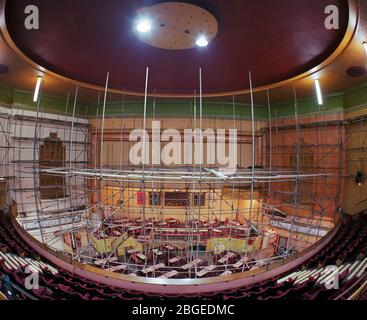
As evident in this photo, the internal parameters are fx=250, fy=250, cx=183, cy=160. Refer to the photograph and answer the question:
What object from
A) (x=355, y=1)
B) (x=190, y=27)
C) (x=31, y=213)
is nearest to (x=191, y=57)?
(x=190, y=27)

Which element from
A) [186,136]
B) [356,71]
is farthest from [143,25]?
[186,136]

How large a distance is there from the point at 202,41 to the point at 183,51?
1.85 ft

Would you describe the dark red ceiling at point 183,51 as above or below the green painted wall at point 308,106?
above

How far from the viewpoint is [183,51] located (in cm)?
489

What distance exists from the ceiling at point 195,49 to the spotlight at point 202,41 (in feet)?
0.56

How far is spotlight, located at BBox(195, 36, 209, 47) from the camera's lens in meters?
4.37

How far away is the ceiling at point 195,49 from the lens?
12.0ft

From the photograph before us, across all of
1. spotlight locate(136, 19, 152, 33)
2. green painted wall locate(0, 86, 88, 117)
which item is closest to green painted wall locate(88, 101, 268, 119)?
green painted wall locate(0, 86, 88, 117)

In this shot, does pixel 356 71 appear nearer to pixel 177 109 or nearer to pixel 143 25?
pixel 143 25

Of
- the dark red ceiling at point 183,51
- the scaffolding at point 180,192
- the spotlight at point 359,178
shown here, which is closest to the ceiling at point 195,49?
the dark red ceiling at point 183,51

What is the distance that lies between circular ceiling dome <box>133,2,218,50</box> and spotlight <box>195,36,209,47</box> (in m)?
0.04

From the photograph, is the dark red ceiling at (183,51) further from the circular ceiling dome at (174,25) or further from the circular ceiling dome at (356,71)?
the circular ceiling dome at (356,71)

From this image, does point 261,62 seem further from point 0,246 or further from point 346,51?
point 0,246

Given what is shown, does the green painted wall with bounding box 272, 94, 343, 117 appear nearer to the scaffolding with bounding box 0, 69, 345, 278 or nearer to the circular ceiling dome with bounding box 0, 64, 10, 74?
the scaffolding with bounding box 0, 69, 345, 278
